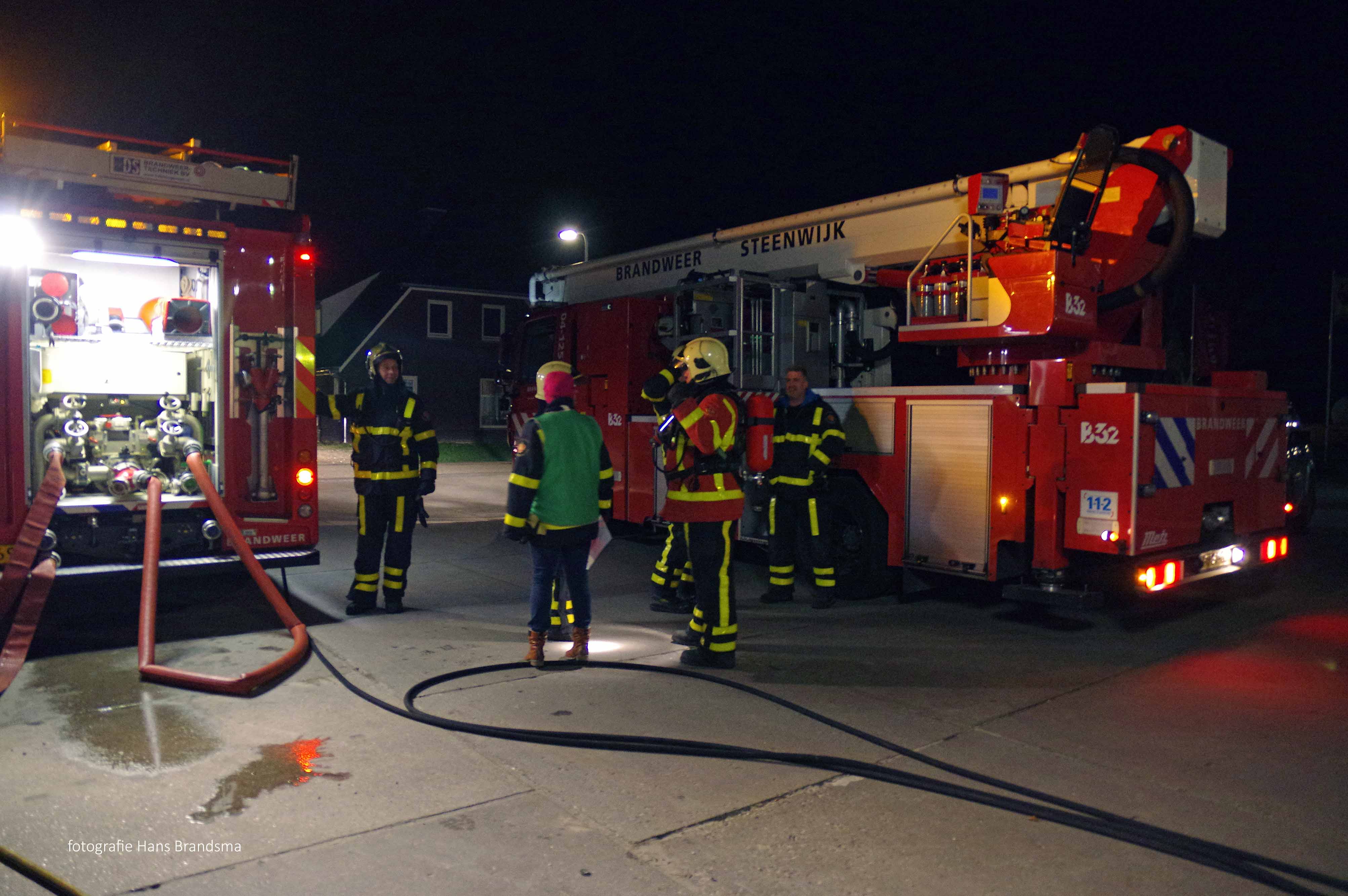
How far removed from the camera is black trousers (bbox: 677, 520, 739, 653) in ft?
18.3

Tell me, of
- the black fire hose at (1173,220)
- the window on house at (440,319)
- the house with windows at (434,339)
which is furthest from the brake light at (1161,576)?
the window on house at (440,319)

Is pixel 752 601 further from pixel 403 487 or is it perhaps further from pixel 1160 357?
pixel 1160 357

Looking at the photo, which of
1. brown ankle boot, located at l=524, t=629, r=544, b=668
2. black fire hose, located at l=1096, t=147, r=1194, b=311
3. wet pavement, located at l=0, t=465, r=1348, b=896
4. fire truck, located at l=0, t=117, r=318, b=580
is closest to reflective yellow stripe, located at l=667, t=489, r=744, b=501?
wet pavement, located at l=0, t=465, r=1348, b=896

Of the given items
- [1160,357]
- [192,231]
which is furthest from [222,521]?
[1160,357]

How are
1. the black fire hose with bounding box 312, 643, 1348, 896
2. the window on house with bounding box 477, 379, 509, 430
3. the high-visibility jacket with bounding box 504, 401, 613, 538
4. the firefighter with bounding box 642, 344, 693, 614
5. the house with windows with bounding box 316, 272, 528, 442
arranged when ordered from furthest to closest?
1. the window on house with bounding box 477, 379, 509, 430
2. the house with windows with bounding box 316, 272, 528, 442
3. the firefighter with bounding box 642, 344, 693, 614
4. the high-visibility jacket with bounding box 504, 401, 613, 538
5. the black fire hose with bounding box 312, 643, 1348, 896

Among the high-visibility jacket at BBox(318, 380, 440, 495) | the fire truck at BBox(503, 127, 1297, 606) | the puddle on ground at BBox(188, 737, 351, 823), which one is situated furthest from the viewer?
the high-visibility jacket at BBox(318, 380, 440, 495)

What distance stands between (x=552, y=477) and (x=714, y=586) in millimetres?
1108

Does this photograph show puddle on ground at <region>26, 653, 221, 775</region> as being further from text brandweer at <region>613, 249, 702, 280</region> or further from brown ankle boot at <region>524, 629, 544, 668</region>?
text brandweer at <region>613, 249, 702, 280</region>

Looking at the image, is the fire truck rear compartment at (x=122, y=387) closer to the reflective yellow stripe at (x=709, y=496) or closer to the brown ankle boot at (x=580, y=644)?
the brown ankle boot at (x=580, y=644)

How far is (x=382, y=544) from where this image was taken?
7.07 m

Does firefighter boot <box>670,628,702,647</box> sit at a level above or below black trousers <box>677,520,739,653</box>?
below

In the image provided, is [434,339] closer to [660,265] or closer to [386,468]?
[660,265]

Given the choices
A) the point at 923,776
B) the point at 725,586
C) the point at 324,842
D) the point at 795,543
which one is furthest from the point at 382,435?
the point at 923,776

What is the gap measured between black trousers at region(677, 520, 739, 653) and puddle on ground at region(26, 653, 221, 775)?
2549mm
